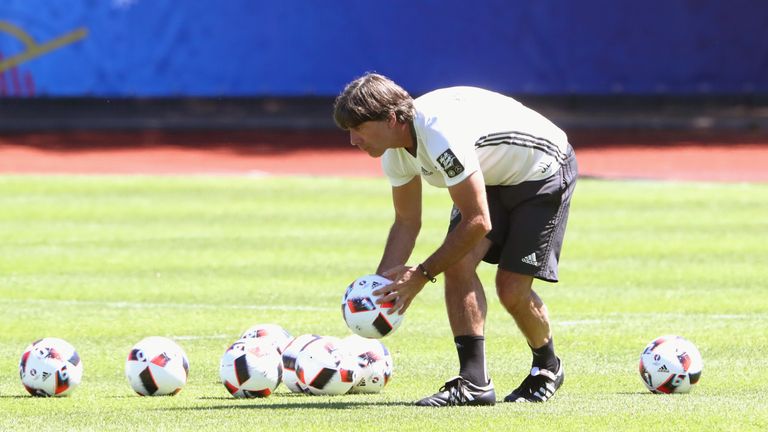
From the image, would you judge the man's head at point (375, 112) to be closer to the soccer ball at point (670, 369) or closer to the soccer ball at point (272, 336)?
the soccer ball at point (272, 336)

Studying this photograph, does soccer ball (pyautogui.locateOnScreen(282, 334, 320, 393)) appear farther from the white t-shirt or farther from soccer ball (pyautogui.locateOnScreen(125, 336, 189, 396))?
the white t-shirt

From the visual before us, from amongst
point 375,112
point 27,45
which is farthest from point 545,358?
point 27,45

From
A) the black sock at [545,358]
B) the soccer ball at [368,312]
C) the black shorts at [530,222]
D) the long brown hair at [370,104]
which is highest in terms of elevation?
the long brown hair at [370,104]

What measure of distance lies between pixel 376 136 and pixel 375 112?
0.16 metres

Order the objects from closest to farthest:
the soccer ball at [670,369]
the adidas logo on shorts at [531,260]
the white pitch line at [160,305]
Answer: the adidas logo on shorts at [531,260]
the soccer ball at [670,369]
the white pitch line at [160,305]

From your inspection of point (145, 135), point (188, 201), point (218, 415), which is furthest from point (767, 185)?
point (218, 415)

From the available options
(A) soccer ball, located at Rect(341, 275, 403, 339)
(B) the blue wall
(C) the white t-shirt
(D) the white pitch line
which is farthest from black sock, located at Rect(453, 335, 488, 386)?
(B) the blue wall

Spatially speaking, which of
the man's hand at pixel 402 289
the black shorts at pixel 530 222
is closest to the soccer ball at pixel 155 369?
the man's hand at pixel 402 289

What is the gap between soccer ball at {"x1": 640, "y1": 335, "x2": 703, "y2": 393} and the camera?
347 inches

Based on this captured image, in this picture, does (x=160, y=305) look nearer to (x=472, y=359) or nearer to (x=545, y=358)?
(x=545, y=358)

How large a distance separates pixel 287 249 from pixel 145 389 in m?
7.94

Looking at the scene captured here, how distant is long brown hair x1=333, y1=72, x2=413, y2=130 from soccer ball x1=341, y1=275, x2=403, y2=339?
0.90m

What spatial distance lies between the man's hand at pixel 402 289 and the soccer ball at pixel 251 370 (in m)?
1.08

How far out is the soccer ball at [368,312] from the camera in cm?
797
